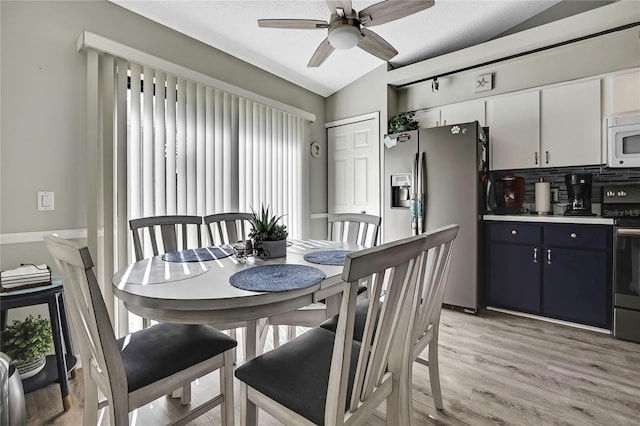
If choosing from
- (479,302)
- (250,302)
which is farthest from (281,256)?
(479,302)

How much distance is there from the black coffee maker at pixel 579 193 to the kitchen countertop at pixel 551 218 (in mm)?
152

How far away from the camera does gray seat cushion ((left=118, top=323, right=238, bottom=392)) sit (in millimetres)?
1127

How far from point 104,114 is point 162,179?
1.96 ft

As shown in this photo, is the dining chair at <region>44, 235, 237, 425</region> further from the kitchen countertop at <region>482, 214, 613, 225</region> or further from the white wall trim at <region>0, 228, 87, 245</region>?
the kitchen countertop at <region>482, 214, 613, 225</region>

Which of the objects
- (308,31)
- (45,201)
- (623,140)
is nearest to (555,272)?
(623,140)

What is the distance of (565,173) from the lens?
3117mm

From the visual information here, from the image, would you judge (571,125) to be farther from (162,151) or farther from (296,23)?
(162,151)

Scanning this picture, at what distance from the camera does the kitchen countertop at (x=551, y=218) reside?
8.26ft

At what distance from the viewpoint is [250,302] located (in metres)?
1.08

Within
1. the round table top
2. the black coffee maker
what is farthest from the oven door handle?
the round table top

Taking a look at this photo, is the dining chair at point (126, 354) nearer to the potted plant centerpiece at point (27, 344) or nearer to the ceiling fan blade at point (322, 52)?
the potted plant centerpiece at point (27, 344)

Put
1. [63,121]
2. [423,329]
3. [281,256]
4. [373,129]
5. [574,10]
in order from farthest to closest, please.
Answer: [373,129] → [574,10] → [63,121] → [281,256] → [423,329]

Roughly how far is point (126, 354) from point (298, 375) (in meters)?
0.72

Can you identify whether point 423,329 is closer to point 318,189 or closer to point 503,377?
point 503,377
